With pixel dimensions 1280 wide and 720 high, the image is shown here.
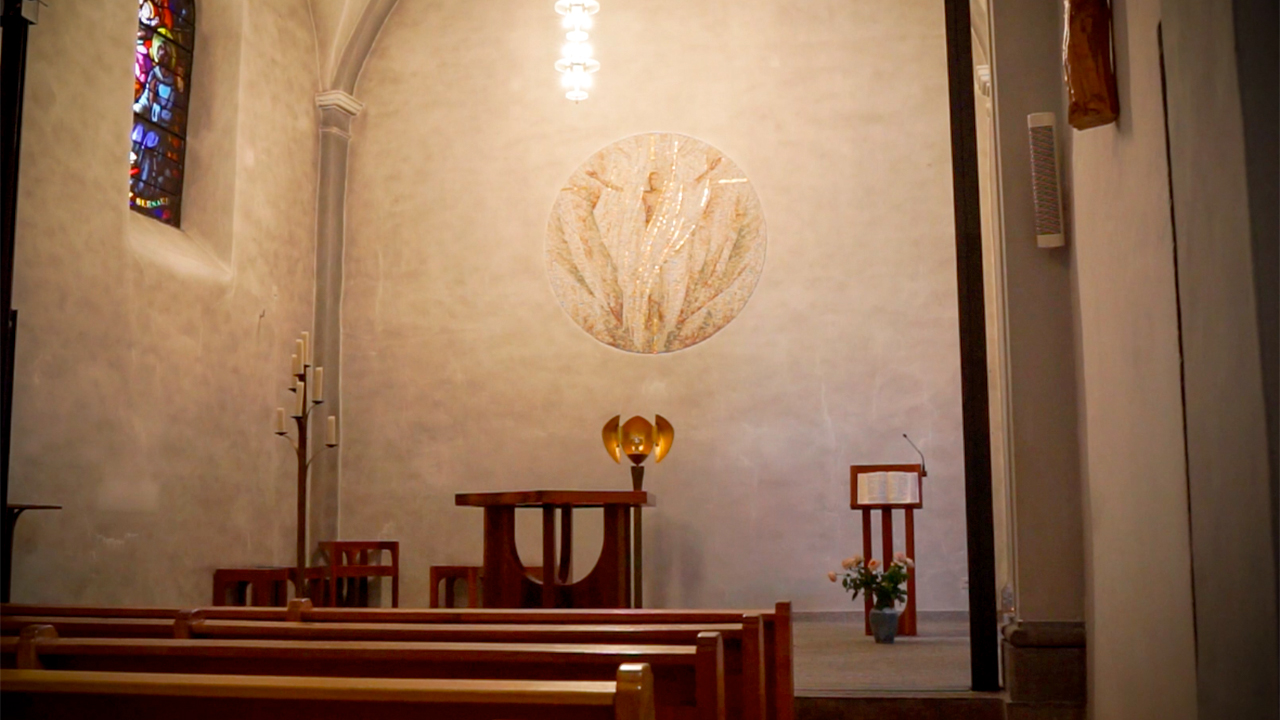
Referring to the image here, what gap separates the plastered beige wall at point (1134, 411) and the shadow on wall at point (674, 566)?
16.4 ft

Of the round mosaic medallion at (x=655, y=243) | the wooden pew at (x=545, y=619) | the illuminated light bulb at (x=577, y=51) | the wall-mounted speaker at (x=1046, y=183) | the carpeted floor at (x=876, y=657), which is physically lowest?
the carpeted floor at (x=876, y=657)

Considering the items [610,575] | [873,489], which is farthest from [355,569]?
[873,489]

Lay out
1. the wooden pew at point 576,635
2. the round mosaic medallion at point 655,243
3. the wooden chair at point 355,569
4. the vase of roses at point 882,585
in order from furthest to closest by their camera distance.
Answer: the round mosaic medallion at point 655,243, the wooden chair at point 355,569, the vase of roses at point 882,585, the wooden pew at point 576,635

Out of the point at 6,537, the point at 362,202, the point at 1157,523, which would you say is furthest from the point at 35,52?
the point at 1157,523

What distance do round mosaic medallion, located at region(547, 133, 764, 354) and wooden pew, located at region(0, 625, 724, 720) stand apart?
21.7 feet

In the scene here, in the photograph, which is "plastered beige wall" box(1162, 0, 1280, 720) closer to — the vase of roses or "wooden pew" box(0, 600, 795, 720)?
"wooden pew" box(0, 600, 795, 720)

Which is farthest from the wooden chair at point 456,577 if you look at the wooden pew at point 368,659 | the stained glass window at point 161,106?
the wooden pew at point 368,659

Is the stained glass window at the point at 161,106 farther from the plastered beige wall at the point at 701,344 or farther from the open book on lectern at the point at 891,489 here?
the open book on lectern at the point at 891,489

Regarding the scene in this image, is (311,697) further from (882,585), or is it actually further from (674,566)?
(674,566)

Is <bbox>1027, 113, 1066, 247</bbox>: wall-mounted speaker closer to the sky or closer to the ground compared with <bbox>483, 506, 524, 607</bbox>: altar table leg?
closer to the sky

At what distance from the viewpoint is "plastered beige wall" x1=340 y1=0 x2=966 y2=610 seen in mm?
8484

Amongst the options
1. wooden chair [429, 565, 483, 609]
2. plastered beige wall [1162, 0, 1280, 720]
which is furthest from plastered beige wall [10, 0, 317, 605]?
plastered beige wall [1162, 0, 1280, 720]

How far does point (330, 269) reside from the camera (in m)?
9.45

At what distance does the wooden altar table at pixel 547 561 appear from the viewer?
5.91 metres
